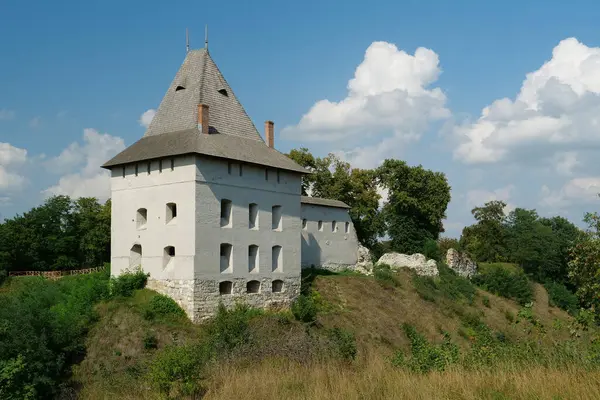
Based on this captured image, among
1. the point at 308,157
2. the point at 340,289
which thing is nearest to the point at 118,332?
the point at 340,289

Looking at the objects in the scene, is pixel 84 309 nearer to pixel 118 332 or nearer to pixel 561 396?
pixel 118 332

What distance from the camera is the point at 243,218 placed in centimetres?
2753

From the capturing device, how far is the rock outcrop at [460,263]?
47.2m

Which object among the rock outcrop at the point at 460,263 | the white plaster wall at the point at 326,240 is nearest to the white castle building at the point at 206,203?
the white plaster wall at the point at 326,240

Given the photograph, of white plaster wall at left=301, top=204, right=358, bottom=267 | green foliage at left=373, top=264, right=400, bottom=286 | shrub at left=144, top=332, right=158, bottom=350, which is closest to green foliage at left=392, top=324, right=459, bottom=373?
shrub at left=144, top=332, right=158, bottom=350

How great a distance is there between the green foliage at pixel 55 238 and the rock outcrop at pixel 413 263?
21273 millimetres

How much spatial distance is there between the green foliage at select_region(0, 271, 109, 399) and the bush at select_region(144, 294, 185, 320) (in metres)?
2.43

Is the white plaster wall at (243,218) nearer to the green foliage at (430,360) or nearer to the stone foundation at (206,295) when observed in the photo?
the stone foundation at (206,295)

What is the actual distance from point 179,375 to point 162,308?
12809 millimetres

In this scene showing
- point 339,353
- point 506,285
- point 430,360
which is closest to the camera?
point 430,360

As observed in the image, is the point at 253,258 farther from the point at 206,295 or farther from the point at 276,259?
the point at 206,295

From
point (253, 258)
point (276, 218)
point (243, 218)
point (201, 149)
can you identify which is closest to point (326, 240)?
point (276, 218)

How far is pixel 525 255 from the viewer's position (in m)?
56.9

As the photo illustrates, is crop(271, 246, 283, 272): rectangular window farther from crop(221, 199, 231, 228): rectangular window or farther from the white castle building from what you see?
crop(221, 199, 231, 228): rectangular window
